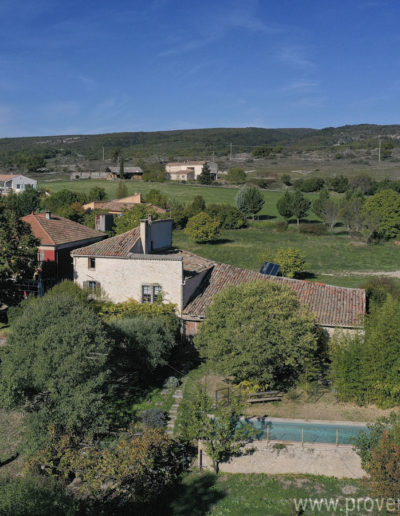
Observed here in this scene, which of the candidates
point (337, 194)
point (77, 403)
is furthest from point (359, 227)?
point (77, 403)

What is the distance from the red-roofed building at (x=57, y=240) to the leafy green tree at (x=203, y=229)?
72.7 feet

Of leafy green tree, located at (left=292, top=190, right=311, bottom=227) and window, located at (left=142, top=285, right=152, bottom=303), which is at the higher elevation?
leafy green tree, located at (left=292, top=190, right=311, bottom=227)

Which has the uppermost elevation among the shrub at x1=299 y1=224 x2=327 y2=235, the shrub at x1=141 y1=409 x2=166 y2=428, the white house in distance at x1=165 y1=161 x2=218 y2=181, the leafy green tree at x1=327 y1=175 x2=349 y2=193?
the white house in distance at x1=165 y1=161 x2=218 y2=181

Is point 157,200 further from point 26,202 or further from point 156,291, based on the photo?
point 156,291

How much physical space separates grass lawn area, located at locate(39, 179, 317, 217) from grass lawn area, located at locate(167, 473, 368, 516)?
69.8 meters

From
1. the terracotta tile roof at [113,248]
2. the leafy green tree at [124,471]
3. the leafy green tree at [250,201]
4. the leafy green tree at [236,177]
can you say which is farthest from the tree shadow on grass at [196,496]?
the leafy green tree at [236,177]

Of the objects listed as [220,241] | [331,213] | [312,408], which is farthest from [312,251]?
[312,408]

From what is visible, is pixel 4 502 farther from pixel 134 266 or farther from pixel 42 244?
pixel 42 244

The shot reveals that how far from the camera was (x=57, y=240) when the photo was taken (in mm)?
36938

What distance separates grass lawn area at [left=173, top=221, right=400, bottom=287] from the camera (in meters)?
49.2

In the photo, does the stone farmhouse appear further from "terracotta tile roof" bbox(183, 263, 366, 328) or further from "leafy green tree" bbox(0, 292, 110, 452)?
"leafy green tree" bbox(0, 292, 110, 452)

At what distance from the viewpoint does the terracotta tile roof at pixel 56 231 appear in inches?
1451

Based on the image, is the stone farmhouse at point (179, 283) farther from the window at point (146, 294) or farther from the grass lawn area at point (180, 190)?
the grass lawn area at point (180, 190)

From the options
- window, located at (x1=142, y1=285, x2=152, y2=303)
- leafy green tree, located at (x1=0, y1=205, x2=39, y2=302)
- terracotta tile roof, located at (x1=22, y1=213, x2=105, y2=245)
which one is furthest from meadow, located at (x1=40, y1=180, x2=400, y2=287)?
leafy green tree, located at (x1=0, y1=205, x2=39, y2=302)
